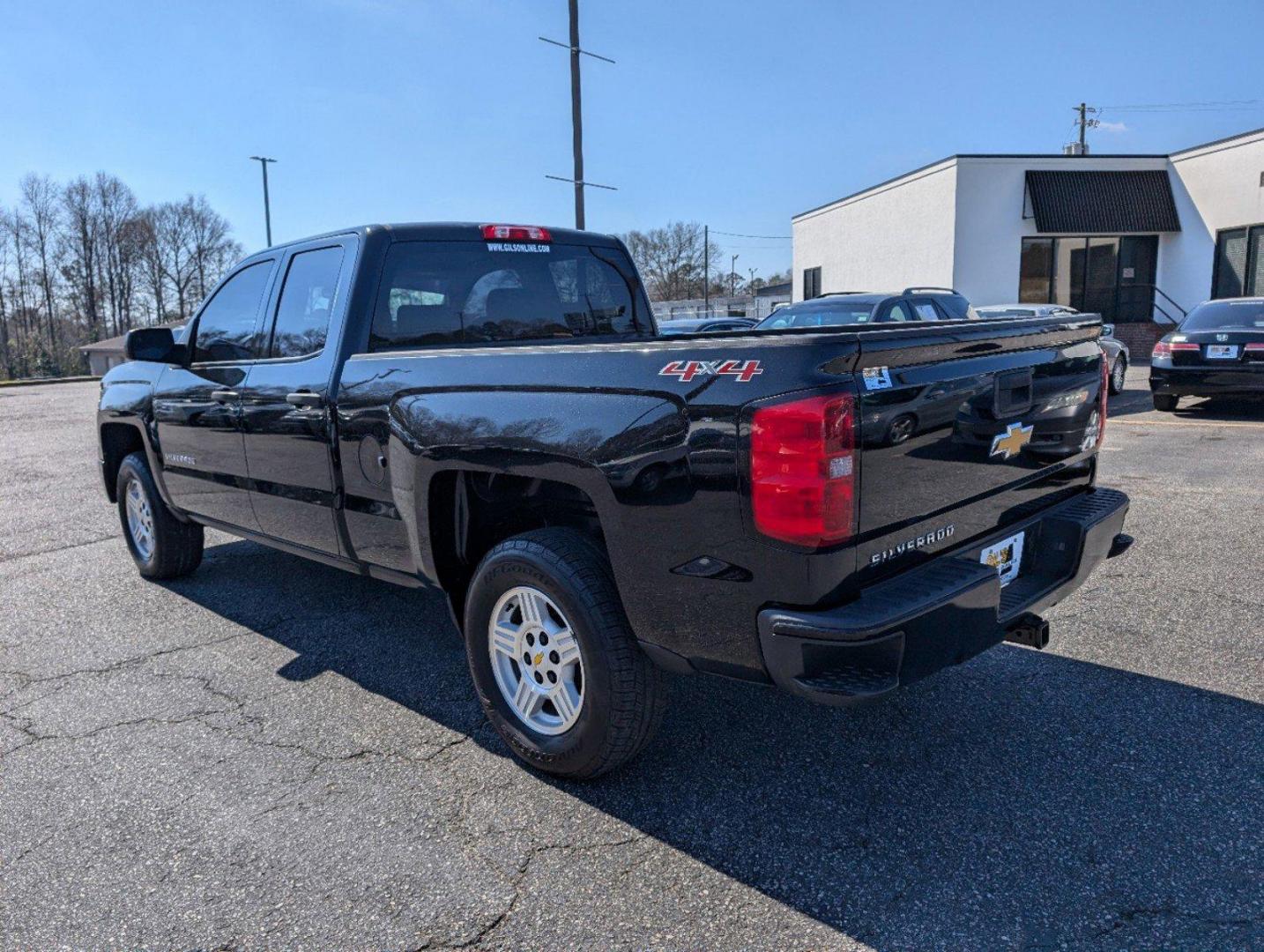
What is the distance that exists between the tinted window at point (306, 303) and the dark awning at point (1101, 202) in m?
25.5

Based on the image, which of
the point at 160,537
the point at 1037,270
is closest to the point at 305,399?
the point at 160,537

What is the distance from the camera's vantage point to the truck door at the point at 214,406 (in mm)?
4586

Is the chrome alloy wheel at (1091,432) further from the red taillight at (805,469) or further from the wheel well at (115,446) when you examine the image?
the wheel well at (115,446)

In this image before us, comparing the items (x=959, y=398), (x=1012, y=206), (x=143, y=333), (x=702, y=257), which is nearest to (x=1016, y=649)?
(x=959, y=398)

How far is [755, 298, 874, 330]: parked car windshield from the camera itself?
34.5 ft

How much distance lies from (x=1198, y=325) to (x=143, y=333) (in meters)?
12.2

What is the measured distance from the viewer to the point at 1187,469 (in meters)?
8.41

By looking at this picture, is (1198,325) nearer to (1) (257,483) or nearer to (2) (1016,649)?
(2) (1016,649)

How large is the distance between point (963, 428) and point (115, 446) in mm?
5483

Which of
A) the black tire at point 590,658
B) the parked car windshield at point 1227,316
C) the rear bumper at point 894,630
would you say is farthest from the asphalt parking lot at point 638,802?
the parked car windshield at point 1227,316

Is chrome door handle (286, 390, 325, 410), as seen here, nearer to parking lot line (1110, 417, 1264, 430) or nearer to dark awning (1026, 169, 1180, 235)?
parking lot line (1110, 417, 1264, 430)

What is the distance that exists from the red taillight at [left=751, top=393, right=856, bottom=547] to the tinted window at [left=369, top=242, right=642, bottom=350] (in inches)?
83.2

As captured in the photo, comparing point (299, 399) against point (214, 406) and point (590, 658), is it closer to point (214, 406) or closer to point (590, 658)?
point (214, 406)

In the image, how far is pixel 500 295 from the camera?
4.28 meters
